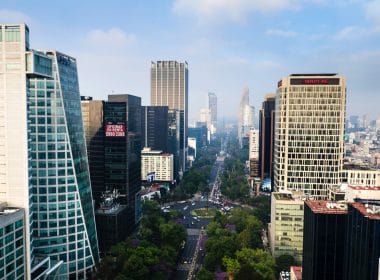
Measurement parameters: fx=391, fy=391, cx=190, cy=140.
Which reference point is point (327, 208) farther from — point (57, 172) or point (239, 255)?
point (57, 172)

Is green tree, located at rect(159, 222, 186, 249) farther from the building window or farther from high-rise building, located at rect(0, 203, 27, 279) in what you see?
the building window

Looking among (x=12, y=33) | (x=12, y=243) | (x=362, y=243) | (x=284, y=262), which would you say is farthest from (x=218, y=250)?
(x=12, y=33)

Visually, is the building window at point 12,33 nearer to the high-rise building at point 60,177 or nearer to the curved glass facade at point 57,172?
the high-rise building at point 60,177

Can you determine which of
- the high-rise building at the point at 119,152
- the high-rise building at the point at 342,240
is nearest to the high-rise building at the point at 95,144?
the high-rise building at the point at 119,152

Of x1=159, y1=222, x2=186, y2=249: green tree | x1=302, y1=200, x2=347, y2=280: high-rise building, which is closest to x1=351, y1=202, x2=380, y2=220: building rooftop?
x1=302, y1=200, x2=347, y2=280: high-rise building

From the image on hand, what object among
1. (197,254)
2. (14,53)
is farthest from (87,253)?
(14,53)

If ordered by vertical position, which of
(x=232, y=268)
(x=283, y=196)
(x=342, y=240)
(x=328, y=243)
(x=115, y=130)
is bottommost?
(x=232, y=268)
